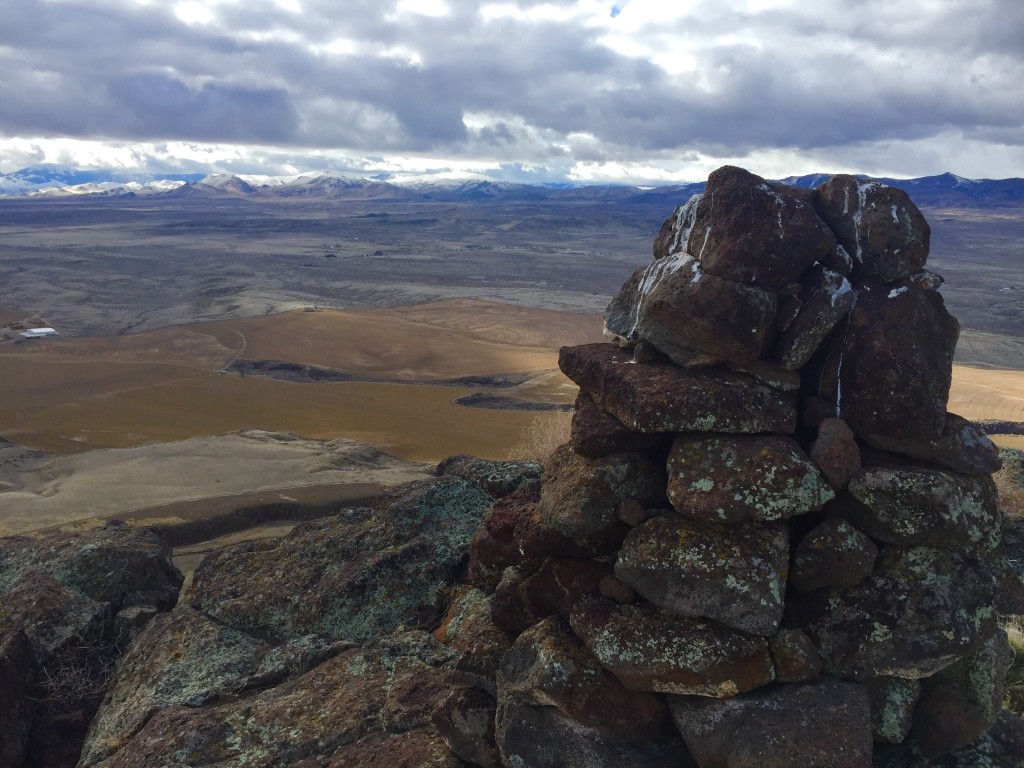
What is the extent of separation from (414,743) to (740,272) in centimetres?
449

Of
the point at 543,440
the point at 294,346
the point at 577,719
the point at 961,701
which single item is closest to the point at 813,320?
the point at 961,701

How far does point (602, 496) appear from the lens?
613 centimetres

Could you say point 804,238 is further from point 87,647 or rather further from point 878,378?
point 87,647

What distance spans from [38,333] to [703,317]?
51547mm

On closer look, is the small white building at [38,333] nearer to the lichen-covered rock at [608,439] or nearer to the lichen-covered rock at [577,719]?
the lichen-covered rock at [608,439]

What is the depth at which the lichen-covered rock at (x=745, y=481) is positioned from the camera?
5617 mm

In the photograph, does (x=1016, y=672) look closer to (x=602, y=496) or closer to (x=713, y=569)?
(x=713, y=569)

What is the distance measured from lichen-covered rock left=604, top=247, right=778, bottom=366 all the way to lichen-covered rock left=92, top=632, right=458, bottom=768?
3332mm

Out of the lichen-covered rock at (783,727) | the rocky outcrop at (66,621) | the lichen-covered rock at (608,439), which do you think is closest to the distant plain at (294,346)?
the rocky outcrop at (66,621)

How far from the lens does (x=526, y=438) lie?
25.2m

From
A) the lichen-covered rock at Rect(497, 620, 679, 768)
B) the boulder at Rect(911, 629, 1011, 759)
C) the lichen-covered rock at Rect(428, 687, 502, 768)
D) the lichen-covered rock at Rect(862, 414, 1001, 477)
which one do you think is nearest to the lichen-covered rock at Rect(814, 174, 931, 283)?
the lichen-covered rock at Rect(862, 414, 1001, 477)

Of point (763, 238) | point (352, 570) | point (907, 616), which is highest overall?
point (763, 238)

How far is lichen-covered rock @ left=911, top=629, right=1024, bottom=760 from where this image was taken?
5609 millimetres

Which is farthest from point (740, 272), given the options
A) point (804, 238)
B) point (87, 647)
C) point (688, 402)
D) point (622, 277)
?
A: point (622, 277)
